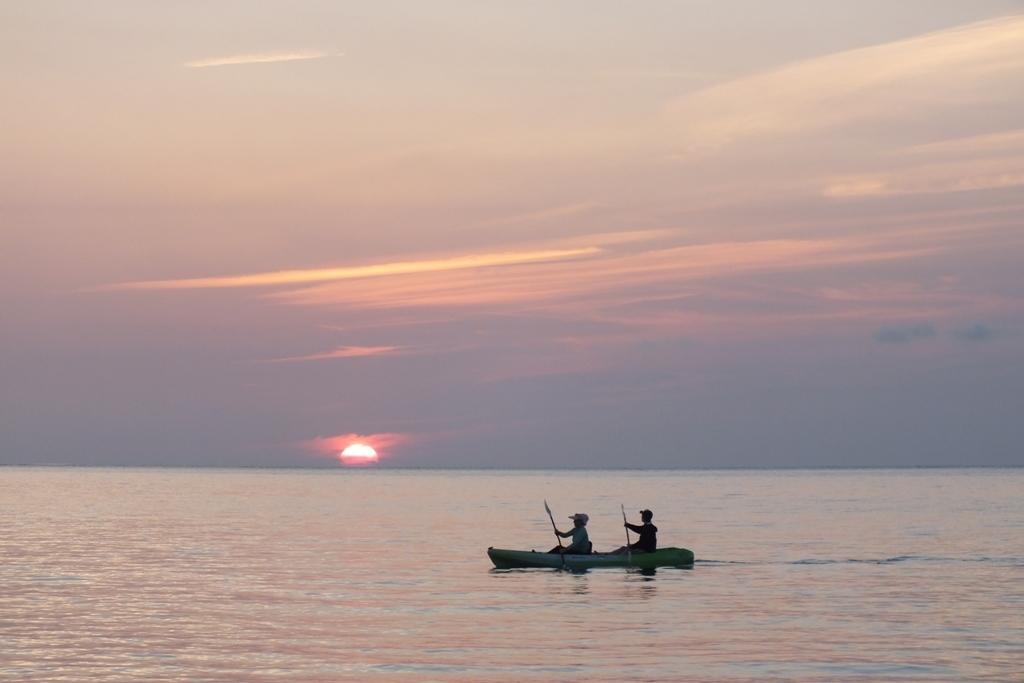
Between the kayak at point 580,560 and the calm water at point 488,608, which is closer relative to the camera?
the calm water at point 488,608

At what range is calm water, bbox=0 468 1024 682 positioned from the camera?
23.8 m

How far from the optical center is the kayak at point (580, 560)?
4184cm

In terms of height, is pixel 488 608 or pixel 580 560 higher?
pixel 580 560

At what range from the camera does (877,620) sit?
30.0m

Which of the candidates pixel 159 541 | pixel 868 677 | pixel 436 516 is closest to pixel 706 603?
pixel 868 677

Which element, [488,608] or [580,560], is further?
[580,560]

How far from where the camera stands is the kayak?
41844 mm

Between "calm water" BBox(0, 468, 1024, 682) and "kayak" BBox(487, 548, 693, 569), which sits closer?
"calm water" BBox(0, 468, 1024, 682)

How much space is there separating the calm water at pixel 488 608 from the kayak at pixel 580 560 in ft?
1.56

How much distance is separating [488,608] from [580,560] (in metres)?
9.89

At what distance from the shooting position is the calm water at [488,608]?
23766mm

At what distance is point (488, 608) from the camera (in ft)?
106

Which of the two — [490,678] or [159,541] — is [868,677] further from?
[159,541]

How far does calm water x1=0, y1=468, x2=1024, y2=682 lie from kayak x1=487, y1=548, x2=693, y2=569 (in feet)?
1.56
